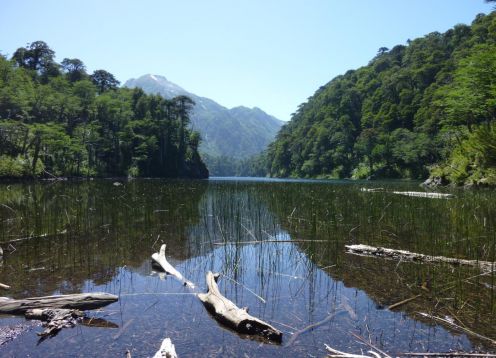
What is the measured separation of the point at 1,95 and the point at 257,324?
5381 cm

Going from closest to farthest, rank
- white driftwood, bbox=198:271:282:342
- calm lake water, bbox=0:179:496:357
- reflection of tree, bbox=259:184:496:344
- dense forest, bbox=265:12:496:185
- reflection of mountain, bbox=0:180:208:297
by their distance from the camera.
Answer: calm lake water, bbox=0:179:496:357 → white driftwood, bbox=198:271:282:342 → reflection of tree, bbox=259:184:496:344 → reflection of mountain, bbox=0:180:208:297 → dense forest, bbox=265:12:496:185

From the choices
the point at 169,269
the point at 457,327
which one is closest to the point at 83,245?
the point at 169,269

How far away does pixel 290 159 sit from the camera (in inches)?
4877

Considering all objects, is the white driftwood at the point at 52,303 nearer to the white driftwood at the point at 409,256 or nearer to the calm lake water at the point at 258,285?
the calm lake water at the point at 258,285

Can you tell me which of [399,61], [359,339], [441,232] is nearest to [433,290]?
[359,339]

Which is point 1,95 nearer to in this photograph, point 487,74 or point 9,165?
point 9,165

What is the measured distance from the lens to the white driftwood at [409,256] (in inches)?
281

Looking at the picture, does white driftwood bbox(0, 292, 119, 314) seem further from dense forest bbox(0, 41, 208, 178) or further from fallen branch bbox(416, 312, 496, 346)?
dense forest bbox(0, 41, 208, 178)

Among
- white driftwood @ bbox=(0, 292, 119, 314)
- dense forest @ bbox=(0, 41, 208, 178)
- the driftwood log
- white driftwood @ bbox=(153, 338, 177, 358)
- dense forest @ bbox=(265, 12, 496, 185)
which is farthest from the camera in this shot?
dense forest @ bbox=(0, 41, 208, 178)

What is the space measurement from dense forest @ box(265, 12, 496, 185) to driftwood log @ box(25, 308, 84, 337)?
2383 cm

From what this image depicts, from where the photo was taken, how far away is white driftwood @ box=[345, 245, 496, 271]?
7.14m

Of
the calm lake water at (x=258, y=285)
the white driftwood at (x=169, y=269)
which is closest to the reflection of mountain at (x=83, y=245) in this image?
the calm lake water at (x=258, y=285)

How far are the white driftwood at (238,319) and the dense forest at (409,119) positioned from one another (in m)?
22.3

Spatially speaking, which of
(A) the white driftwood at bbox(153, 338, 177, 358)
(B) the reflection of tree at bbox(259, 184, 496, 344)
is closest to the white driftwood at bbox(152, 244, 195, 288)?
(A) the white driftwood at bbox(153, 338, 177, 358)
